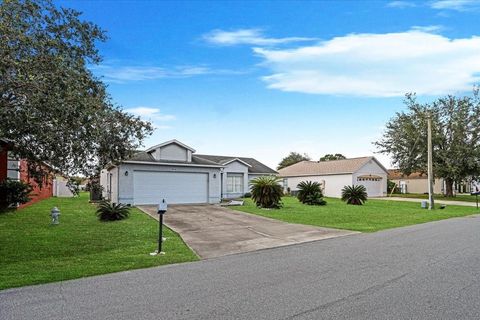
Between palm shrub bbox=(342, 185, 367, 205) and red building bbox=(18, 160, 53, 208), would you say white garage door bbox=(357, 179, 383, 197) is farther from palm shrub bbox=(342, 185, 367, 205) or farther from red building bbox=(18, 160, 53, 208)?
red building bbox=(18, 160, 53, 208)

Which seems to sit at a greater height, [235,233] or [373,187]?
[373,187]

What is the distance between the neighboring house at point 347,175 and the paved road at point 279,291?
2890 centimetres

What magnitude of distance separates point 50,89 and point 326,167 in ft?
118

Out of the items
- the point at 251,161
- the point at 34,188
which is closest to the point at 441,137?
the point at 251,161

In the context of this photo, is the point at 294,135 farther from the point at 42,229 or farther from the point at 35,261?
the point at 35,261

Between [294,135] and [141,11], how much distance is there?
2103 centimetres

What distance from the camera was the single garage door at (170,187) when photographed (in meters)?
22.7

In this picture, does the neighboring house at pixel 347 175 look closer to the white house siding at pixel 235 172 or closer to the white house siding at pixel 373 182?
the white house siding at pixel 373 182

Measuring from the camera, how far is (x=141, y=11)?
46.0ft

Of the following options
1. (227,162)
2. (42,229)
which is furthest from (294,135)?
(42,229)

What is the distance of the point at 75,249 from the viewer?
942cm

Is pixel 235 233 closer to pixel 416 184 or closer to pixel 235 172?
pixel 235 172

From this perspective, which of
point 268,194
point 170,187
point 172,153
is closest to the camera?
point 268,194

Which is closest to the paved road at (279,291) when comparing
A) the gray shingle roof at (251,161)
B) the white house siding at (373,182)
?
the gray shingle roof at (251,161)
